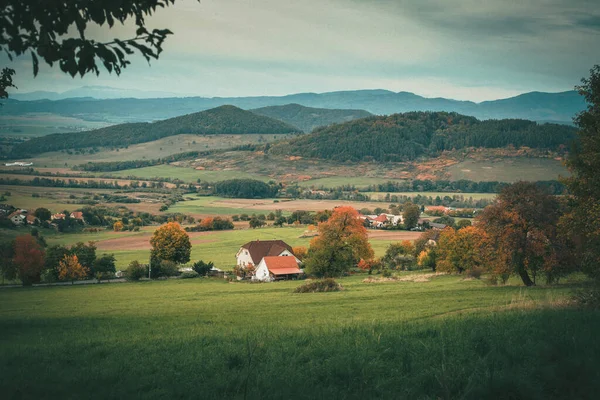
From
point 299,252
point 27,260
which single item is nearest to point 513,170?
point 299,252

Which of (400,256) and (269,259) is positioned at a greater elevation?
(269,259)

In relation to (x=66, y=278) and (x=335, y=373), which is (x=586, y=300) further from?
(x=66, y=278)

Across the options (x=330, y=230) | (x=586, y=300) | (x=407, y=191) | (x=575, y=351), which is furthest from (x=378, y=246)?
(x=407, y=191)

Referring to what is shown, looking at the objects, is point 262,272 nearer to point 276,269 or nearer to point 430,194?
point 276,269

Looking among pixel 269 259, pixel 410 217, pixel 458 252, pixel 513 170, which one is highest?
pixel 513 170

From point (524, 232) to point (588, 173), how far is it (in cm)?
1191

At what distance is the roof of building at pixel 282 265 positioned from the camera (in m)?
63.1

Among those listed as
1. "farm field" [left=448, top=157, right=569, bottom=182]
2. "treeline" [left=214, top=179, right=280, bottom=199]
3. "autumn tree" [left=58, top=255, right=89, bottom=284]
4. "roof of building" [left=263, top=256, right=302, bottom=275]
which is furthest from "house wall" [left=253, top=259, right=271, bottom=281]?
"farm field" [left=448, top=157, right=569, bottom=182]

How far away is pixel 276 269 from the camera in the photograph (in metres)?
63.5

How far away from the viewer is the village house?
63375mm

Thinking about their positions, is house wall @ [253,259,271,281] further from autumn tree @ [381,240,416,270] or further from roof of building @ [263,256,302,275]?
autumn tree @ [381,240,416,270]

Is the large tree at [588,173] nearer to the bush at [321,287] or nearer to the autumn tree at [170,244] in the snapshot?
the bush at [321,287]

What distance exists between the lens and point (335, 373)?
775cm

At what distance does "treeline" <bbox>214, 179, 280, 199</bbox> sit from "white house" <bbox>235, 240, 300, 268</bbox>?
91.2 m
